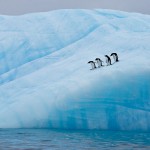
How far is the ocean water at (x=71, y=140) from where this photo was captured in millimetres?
9367

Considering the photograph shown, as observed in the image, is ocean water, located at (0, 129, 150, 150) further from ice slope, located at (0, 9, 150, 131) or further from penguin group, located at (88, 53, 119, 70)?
penguin group, located at (88, 53, 119, 70)

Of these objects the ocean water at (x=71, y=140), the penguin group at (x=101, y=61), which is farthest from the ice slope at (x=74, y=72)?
the ocean water at (x=71, y=140)

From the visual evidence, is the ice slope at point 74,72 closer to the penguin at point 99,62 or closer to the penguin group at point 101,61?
the penguin group at point 101,61

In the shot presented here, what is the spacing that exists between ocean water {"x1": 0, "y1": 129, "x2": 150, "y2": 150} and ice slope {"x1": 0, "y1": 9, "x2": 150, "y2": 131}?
493 mm

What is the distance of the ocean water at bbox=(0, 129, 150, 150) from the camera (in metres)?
9.37

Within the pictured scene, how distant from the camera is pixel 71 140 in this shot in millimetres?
10250

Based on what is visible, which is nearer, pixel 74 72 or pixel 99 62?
pixel 99 62

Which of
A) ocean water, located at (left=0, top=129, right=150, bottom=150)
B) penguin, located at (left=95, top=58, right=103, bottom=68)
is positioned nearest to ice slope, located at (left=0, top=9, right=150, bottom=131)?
penguin, located at (left=95, top=58, right=103, bottom=68)

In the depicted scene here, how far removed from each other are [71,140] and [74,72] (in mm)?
3412

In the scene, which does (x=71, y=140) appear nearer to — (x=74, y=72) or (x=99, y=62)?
(x=74, y=72)

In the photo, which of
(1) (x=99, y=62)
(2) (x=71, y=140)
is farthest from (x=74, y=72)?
(2) (x=71, y=140)

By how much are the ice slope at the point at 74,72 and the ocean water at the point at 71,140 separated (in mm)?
493

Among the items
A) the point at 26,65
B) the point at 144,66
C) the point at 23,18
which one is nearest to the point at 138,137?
the point at 144,66

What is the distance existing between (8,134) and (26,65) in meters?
4.05
